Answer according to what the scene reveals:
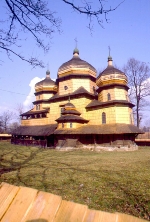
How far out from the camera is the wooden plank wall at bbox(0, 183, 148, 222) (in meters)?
1.11

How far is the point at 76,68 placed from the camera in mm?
29094

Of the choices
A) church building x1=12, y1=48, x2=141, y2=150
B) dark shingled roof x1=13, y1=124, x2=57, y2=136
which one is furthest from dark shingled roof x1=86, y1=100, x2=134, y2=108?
dark shingled roof x1=13, y1=124, x2=57, y2=136

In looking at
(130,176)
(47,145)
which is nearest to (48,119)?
(47,145)

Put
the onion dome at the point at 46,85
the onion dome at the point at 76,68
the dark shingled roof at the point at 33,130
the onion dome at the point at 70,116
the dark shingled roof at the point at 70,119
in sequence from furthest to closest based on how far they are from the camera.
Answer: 1. the onion dome at the point at 46,85
2. the onion dome at the point at 76,68
3. the dark shingled roof at the point at 33,130
4. the onion dome at the point at 70,116
5. the dark shingled roof at the point at 70,119

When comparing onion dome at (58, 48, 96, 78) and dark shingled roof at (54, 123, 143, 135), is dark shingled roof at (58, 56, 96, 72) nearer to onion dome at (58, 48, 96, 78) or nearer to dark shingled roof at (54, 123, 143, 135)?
onion dome at (58, 48, 96, 78)

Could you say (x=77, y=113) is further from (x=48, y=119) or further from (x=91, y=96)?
(x=48, y=119)

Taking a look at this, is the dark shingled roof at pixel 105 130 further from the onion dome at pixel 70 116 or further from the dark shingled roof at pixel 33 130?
the dark shingled roof at pixel 33 130

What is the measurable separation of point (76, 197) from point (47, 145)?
21.4 meters

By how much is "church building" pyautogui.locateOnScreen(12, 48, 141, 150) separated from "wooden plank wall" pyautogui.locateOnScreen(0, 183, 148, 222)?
21021 millimetres

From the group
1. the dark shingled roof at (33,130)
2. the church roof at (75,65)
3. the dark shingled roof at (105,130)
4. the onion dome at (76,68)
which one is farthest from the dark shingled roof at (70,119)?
the church roof at (75,65)

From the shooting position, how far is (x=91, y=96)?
27.9 meters

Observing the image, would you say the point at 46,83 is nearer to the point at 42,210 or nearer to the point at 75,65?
the point at 75,65

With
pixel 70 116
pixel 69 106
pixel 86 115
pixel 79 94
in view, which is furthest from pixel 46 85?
pixel 70 116

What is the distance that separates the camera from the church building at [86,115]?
22781 mm
